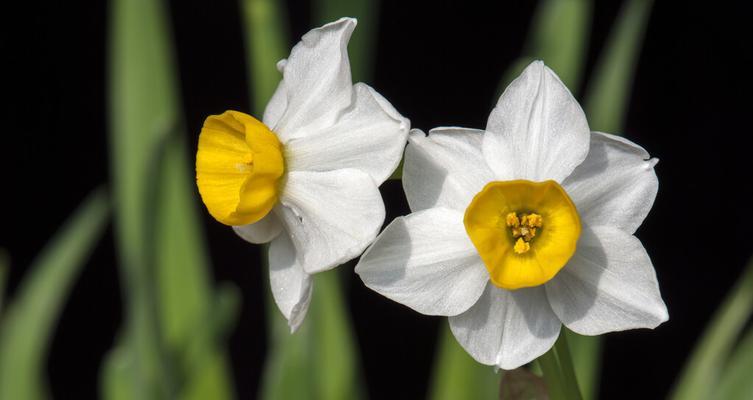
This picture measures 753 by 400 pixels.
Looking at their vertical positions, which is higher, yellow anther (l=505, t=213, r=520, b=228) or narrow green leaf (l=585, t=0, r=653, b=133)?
yellow anther (l=505, t=213, r=520, b=228)

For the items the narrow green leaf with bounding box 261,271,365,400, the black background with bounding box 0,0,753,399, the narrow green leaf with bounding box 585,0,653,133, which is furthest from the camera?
the black background with bounding box 0,0,753,399

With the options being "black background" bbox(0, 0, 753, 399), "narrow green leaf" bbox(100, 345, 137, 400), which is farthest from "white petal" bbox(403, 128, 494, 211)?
"black background" bbox(0, 0, 753, 399)

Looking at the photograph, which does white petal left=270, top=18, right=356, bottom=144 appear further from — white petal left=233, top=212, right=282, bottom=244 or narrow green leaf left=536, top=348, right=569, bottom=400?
narrow green leaf left=536, top=348, right=569, bottom=400

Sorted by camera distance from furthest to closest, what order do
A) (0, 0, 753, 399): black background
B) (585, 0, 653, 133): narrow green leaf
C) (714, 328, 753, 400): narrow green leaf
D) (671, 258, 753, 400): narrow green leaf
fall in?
(0, 0, 753, 399): black background
(585, 0, 653, 133): narrow green leaf
(671, 258, 753, 400): narrow green leaf
(714, 328, 753, 400): narrow green leaf

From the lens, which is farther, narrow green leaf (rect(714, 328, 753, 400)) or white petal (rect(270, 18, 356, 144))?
narrow green leaf (rect(714, 328, 753, 400))

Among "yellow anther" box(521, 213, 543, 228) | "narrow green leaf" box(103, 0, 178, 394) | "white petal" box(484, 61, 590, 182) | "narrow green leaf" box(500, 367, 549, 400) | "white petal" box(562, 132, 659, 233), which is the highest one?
"white petal" box(484, 61, 590, 182)

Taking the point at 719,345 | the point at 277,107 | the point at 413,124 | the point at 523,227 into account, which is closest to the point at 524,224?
the point at 523,227

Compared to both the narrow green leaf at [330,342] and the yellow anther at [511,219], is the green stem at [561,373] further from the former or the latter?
the narrow green leaf at [330,342]

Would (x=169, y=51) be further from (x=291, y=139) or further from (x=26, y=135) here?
(x=291, y=139)
